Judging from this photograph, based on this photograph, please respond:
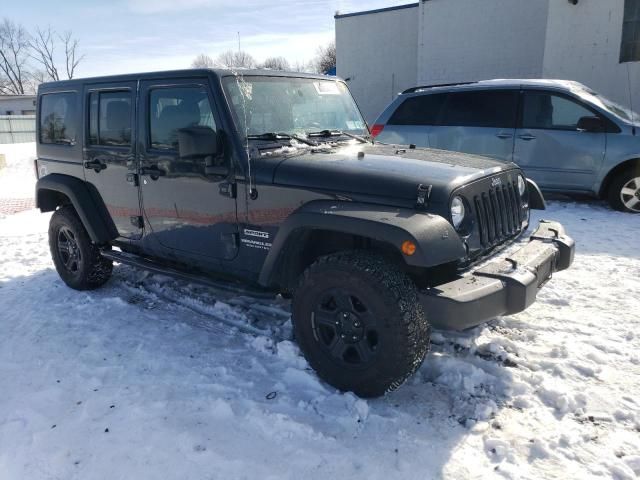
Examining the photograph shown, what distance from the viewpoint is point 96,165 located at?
4.42m

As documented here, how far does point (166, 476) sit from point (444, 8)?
47.9ft

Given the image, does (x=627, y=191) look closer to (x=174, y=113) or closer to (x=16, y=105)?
(x=174, y=113)

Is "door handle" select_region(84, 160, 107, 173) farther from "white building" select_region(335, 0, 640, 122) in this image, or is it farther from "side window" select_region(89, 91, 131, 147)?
"white building" select_region(335, 0, 640, 122)

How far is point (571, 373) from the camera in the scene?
3166mm

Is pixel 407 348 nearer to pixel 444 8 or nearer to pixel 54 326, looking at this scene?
pixel 54 326

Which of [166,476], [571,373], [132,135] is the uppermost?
[132,135]

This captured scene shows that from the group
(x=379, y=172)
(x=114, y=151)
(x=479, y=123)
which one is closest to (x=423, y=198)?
(x=379, y=172)

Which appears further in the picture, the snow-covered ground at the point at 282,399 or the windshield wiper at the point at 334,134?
the windshield wiper at the point at 334,134

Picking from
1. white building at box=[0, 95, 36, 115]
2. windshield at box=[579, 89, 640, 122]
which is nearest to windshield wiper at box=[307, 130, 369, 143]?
windshield at box=[579, 89, 640, 122]

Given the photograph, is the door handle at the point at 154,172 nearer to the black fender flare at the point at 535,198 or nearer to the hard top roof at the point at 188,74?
the hard top roof at the point at 188,74

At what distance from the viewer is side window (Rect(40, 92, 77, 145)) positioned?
15.3ft

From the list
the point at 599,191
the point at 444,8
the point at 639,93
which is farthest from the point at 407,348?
the point at 444,8

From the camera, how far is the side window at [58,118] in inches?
183

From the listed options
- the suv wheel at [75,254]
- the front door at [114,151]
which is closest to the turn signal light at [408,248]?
the front door at [114,151]
